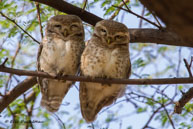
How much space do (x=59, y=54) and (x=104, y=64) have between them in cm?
58

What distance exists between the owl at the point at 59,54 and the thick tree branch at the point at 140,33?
0.60 feet

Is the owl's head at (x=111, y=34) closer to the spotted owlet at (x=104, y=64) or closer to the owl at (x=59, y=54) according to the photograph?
the spotted owlet at (x=104, y=64)

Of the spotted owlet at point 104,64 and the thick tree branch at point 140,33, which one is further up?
the thick tree branch at point 140,33

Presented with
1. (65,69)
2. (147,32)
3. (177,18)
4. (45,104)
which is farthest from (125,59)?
(177,18)

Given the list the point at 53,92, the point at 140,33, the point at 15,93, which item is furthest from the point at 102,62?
the point at 15,93

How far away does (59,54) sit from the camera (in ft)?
11.7

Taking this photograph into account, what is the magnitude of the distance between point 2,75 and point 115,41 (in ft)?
7.05

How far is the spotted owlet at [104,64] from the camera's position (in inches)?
132

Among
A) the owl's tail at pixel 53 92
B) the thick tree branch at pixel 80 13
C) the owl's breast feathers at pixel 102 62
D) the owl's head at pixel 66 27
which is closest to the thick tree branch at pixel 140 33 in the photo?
the thick tree branch at pixel 80 13

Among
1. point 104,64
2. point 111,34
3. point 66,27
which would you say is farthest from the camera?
point 66,27

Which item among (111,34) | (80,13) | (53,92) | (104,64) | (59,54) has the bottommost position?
(53,92)

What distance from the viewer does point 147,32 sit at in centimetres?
372

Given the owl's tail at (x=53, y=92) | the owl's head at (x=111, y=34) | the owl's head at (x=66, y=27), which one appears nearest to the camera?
the owl's head at (x=111, y=34)

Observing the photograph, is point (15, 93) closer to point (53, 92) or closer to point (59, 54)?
point (53, 92)
